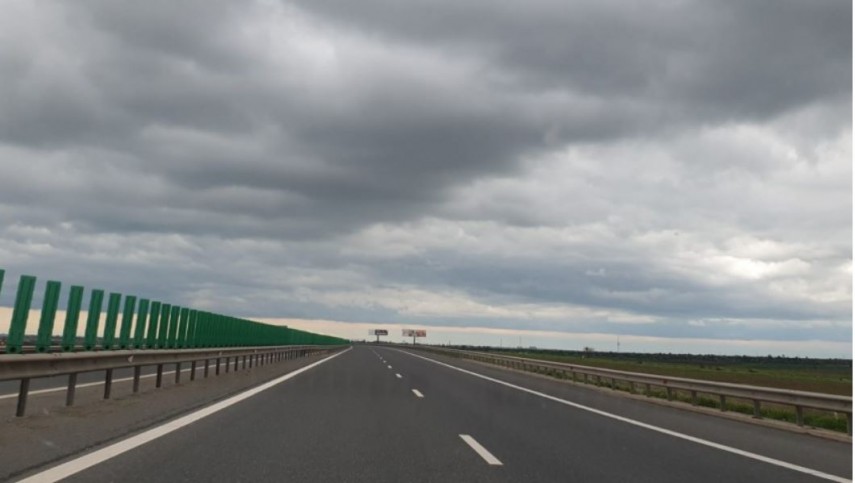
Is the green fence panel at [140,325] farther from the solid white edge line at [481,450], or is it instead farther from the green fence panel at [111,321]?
the solid white edge line at [481,450]

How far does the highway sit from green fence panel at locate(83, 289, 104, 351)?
531 cm

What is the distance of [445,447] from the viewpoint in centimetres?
947

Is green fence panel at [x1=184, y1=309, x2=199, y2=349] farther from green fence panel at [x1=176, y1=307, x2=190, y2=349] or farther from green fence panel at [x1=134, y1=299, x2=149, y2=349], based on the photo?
green fence panel at [x1=134, y1=299, x2=149, y2=349]

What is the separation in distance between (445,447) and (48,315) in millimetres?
10463

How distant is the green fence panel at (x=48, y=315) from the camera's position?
1516cm

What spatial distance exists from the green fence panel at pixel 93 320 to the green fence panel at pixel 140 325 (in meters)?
2.95

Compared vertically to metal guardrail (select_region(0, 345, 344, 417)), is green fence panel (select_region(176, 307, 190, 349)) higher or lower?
higher

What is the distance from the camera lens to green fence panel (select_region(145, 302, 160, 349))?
880 inches

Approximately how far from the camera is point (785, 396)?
46.5ft

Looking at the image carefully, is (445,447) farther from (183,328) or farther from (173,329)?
(183,328)

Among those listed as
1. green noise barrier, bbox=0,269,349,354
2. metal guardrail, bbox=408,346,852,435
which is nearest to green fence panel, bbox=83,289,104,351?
green noise barrier, bbox=0,269,349,354

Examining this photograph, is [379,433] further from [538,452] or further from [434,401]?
[434,401]

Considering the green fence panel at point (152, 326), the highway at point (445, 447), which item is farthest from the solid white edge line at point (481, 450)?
the green fence panel at point (152, 326)

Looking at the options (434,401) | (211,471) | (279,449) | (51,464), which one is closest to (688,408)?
(434,401)
